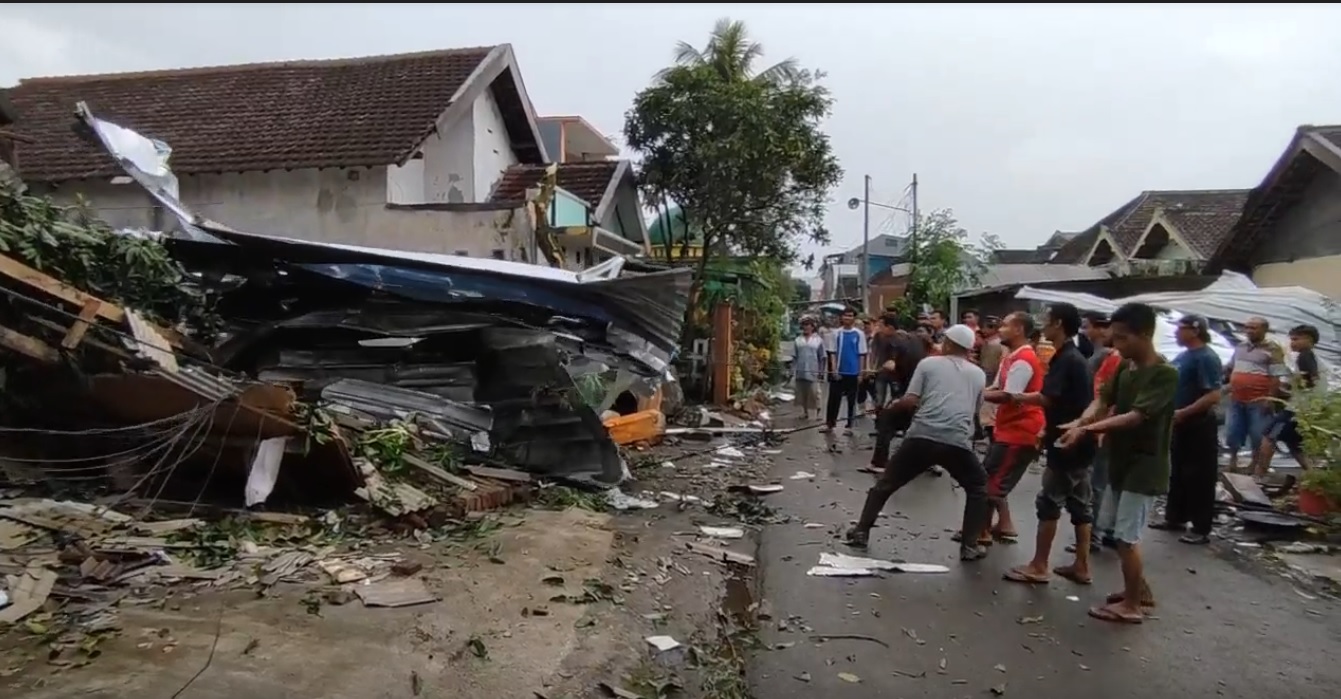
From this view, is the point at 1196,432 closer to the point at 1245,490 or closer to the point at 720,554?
the point at 1245,490

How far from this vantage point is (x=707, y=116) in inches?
647

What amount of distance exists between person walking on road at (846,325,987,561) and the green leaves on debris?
19.8ft

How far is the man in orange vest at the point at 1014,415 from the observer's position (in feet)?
19.7

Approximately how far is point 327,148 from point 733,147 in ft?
22.1

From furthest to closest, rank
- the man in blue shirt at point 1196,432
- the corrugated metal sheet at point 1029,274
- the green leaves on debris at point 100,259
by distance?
the corrugated metal sheet at point 1029,274 < the man in blue shirt at point 1196,432 < the green leaves on debris at point 100,259

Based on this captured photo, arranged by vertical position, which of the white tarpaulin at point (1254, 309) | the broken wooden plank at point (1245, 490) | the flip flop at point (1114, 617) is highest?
the white tarpaulin at point (1254, 309)

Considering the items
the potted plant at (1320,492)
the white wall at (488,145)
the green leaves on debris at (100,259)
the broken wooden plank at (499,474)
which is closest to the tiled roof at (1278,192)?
the potted plant at (1320,492)

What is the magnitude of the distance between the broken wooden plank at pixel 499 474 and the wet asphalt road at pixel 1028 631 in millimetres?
2074

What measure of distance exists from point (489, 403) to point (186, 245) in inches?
123

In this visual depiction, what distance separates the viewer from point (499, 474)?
7.50m

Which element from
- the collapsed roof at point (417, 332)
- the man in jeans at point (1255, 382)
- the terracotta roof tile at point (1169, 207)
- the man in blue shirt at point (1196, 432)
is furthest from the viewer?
the terracotta roof tile at point (1169, 207)

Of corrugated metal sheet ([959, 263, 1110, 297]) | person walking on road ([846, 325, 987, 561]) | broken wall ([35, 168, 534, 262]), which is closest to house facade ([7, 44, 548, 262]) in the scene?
broken wall ([35, 168, 534, 262])

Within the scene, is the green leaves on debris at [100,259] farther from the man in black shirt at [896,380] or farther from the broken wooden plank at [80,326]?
the man in black shirt at [896,380]

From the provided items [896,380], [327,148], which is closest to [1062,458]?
[896,380]
